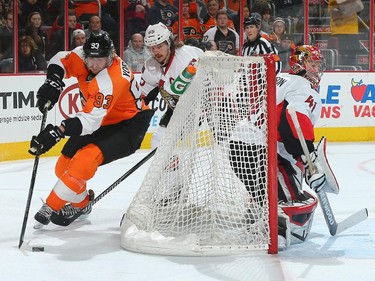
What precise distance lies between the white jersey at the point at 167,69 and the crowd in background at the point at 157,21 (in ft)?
9.90

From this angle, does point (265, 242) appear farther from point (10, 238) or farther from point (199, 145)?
point (10, 238)

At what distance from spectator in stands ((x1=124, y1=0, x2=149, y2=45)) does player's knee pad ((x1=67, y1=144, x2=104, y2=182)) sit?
13.8ft

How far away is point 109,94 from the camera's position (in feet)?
13.8

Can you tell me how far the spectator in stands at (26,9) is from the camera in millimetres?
7625

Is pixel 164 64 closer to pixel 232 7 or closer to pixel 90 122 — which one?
pixel 90 122

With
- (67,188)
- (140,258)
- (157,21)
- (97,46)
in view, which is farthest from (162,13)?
(140,258)

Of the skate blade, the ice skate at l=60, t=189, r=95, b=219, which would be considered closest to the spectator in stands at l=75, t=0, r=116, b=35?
the ice skate at l=60, t=189, r=95, b=219

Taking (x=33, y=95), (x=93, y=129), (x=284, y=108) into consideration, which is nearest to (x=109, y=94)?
(x=93, y=129)

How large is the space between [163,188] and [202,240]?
288 millimetres

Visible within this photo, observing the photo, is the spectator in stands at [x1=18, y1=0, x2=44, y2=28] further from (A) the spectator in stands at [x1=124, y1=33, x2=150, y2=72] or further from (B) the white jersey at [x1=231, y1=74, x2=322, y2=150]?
(B) the white jersey at [x1=231, y1=74, x2=322, y2=150]

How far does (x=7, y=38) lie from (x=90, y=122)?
358cm

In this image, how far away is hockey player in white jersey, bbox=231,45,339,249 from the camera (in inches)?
159

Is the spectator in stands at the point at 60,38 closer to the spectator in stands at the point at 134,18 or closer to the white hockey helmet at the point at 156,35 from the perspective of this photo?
the spectator in stands at the point at 134,18

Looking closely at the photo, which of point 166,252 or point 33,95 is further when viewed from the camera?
point 33,95
